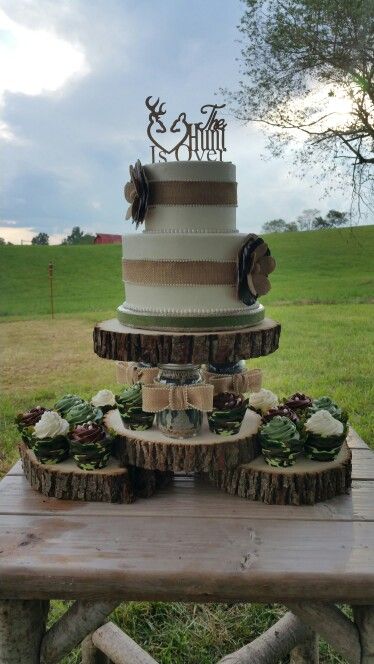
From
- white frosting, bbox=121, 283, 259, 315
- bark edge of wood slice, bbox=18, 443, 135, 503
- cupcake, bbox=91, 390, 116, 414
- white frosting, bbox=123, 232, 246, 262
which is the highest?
white frosting, bbox=123, 232, 246, 262

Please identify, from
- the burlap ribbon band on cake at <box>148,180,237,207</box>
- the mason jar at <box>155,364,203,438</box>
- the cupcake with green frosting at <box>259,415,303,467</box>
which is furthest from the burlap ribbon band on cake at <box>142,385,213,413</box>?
the burlap ribbon band on cake at <box>148,180,237,207</box>

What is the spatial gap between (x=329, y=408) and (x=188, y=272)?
0.49m

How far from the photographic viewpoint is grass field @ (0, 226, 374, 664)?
8.88ft

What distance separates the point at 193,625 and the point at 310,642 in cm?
42

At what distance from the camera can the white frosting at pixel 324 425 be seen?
4.19 feet

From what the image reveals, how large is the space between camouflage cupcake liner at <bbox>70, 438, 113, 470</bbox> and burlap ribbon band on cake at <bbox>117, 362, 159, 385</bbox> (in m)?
0.16

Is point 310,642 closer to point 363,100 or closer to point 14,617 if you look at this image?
point 14,617

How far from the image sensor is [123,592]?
101 centimetres

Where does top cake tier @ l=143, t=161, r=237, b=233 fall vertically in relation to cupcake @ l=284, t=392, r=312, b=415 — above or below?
above

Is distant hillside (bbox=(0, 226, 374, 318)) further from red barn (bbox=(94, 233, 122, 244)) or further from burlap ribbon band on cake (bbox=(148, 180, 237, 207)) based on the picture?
burlap ribbon band on cake (bbox=(148, 180, 237, 207))

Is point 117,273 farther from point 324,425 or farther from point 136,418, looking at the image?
point 324,425

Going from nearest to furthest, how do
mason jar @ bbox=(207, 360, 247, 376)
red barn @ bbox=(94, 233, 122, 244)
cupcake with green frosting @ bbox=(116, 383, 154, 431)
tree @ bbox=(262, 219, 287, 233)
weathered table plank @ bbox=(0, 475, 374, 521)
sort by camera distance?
1. weathered table plank @ bbox=(0, 475, 374, 521)
2. cupcake with green frosting @ bbox=(116, 383, 154, 431)
3. mason jar @ bbox=(207, 360, 247, 376)
4. tree @ bbox=(262, 219, 287, 233)
5. red barn @ bbox=(94, 233, 122, 244)

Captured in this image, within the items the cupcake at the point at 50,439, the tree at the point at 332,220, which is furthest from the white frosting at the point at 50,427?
the tree at the point at 332,220

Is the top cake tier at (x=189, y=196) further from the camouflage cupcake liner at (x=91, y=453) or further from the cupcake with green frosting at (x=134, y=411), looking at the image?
the camouflage cupcake liner at (x=91, y=453)
